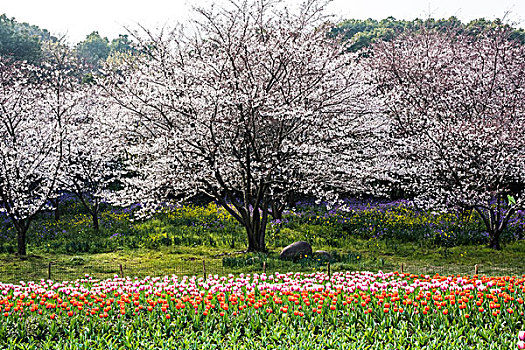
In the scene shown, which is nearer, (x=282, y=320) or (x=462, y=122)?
(x=282, y=320)

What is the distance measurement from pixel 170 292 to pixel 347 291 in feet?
8.01

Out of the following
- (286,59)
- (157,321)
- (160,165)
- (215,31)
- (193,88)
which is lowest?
(157,321)

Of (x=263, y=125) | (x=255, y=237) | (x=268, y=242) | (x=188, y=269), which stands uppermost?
(x=263, y=125)

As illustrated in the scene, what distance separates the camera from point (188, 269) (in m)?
10.8

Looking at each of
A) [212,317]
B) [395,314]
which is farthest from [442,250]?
[212,317]

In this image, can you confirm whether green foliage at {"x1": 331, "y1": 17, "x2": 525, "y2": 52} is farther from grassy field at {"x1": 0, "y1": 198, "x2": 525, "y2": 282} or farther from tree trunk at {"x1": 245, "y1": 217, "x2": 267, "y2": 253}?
tree trunk at {"x1": 245, "y1": 217, "x2": 267, "y2": 253}

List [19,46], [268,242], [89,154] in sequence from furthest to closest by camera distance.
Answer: [19,46], [89,154], [268,242]

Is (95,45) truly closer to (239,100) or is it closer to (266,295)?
(239,100)

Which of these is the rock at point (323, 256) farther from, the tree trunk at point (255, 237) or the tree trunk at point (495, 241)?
the tree trunk at point (495, 241)

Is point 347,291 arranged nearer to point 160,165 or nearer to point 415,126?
point 160,165

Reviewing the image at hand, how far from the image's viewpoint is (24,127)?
1490 cm

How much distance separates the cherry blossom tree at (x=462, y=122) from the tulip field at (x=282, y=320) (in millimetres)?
5943

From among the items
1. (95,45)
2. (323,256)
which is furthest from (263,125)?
(95,45)

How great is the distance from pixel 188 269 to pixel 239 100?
4049 mm
